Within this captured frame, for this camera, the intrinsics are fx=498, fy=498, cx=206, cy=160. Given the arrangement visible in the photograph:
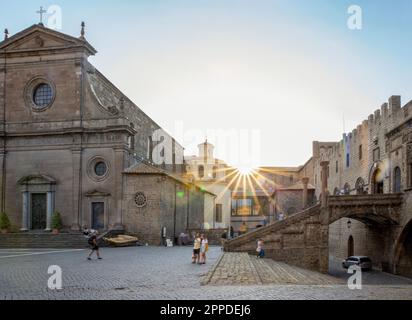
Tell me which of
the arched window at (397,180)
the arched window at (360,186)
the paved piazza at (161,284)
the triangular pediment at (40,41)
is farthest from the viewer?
the arched window at (360,186)

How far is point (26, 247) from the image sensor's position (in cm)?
3406

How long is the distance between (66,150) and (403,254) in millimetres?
26297

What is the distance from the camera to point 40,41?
41156 mm

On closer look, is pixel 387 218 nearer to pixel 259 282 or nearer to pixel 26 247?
pixel 259 282

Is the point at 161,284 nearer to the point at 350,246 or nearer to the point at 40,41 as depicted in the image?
the point at 40,41

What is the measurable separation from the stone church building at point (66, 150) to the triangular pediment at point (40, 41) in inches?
3.2

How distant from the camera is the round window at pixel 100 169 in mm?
39688

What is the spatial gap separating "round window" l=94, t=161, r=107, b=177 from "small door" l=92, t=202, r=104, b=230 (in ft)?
7.82

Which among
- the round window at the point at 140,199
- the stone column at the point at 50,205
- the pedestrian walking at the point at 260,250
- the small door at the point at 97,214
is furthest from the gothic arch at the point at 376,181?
the stone column at the point at 50,205

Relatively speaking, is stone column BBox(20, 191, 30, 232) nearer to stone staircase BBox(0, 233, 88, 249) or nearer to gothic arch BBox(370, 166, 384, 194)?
stone staircase BBox(0, 233, 88, 249)

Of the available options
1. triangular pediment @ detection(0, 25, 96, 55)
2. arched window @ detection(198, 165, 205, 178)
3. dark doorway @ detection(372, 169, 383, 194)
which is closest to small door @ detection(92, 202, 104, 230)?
triangular pediment @ detection(0, 25, 96, 55)

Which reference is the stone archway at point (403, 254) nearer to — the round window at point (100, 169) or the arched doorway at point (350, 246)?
the arched doorway at point (350, 246)
